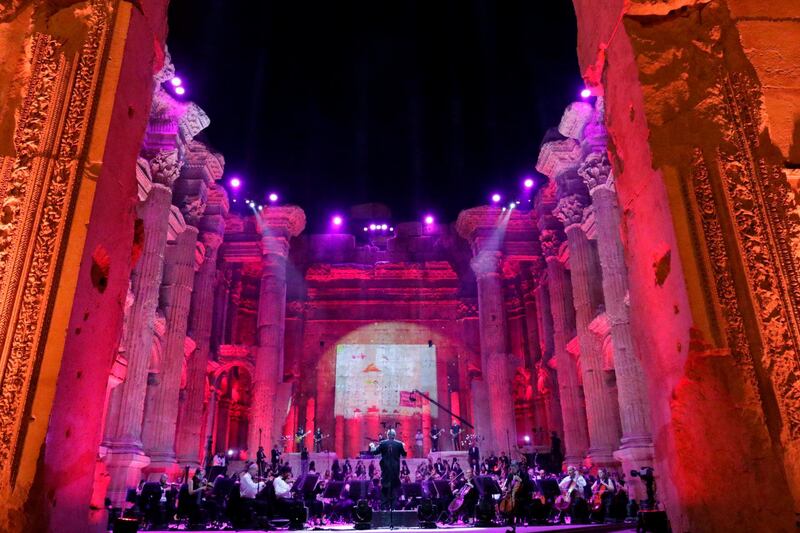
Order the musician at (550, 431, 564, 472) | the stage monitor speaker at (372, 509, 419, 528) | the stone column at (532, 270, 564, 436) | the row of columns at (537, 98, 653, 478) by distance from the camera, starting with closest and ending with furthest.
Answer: the stage monitor speaker at (372, 509, 419, 528)
the row of columns at (537, 98, 653, 478)
the musician at (550, 431, 564, 472)
the stone column at (532, 270, 564, 436)

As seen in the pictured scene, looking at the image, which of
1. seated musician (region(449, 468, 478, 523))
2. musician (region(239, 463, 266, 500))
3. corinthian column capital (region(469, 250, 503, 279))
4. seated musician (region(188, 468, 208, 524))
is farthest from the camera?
corinthian column capital (region(469, 250, 503, 279))

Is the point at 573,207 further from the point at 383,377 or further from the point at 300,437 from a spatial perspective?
the point at 383,377

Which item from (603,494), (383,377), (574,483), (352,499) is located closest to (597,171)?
(574,483)

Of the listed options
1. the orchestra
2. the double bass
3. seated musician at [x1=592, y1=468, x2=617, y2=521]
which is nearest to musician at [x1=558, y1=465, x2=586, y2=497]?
the orchestra

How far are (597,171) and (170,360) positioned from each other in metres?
13.4

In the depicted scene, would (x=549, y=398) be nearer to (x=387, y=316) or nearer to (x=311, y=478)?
(x=387, y=316)

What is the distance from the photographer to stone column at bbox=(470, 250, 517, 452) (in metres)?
22.3

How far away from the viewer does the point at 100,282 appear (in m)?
3.75

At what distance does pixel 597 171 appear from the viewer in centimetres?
1636

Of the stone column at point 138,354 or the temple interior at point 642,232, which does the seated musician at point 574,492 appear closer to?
the temple interior at point 642,232

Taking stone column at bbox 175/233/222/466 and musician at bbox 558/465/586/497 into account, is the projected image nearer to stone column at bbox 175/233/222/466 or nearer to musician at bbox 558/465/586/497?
stone column at bbox 175/233/222/466

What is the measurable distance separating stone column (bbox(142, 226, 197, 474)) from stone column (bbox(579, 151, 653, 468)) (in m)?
11.9

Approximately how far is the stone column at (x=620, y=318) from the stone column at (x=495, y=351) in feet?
26.4

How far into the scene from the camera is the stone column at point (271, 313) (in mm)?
22734
